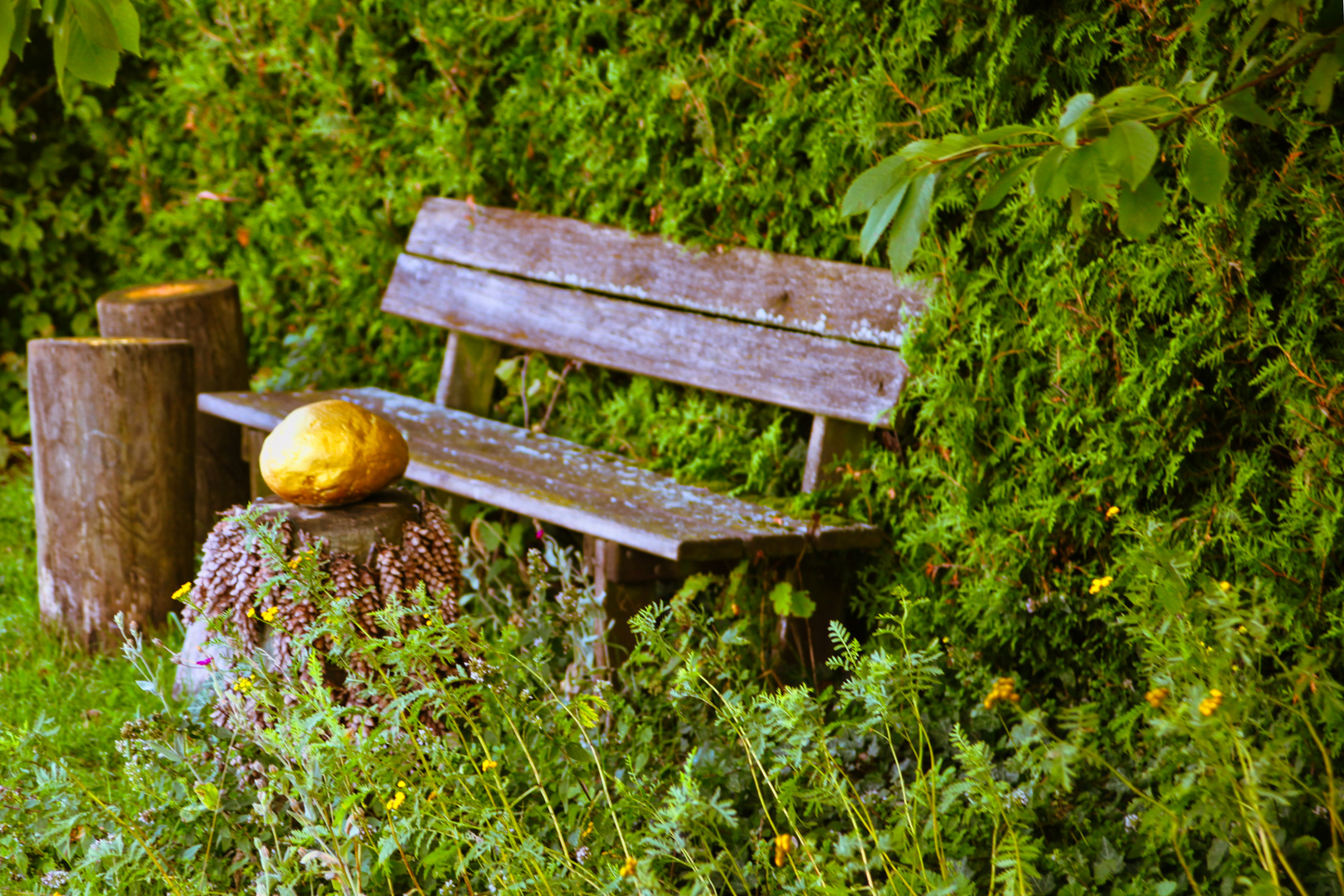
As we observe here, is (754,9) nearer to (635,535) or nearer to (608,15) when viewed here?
(608,15)

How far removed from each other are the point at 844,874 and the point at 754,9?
2.35m

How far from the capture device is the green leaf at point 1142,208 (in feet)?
5.17

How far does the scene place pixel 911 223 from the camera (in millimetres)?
1495

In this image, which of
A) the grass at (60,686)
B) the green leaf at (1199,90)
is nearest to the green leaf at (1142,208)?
the green leaf at (1199,90)

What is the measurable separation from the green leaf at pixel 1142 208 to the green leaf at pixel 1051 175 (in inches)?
6.0

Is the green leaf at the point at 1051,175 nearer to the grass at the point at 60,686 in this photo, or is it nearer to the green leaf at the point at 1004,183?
the green leaf at the point at 1004,183

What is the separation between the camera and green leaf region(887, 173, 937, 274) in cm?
148

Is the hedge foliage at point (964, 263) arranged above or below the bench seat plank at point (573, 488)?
above

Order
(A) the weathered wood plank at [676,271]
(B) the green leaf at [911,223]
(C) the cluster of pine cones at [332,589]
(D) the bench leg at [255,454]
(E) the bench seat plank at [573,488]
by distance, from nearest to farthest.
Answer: (B) the green leaf at [911,223], (C) the cluster of pine cones at [332,589], (E) the bench seat plank at [573,488], (A) the weathered wood plank at [676,271], (D) the bench leg at [255,454]

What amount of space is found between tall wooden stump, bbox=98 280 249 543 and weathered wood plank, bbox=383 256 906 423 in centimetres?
57

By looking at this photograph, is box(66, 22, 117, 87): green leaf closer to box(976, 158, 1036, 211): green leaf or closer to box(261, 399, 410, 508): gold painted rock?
box(261, 399, 410, 508): gold painted rock

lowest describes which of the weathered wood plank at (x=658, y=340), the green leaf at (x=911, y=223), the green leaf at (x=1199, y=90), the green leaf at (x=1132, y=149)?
the weathered wood plank at (x=658, y=340)

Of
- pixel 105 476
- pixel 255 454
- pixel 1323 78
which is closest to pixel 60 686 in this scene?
pixel 105 476

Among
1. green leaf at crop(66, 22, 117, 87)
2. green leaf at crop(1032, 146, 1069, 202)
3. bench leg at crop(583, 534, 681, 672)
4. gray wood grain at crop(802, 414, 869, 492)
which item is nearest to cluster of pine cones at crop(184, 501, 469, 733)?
bench leg at crop(583, 534, 681, 672)
